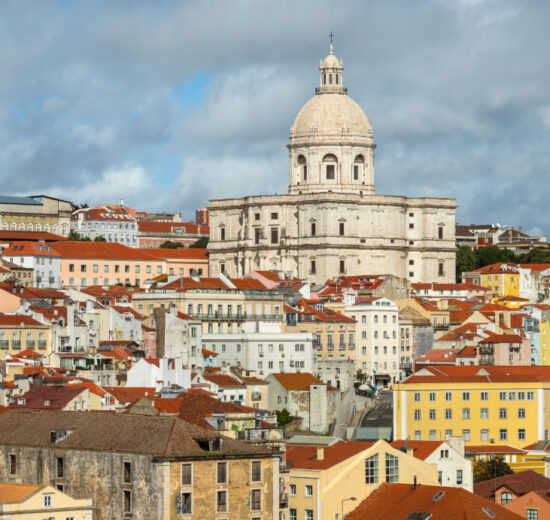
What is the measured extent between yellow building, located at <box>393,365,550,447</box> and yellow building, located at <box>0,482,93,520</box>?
36552mm

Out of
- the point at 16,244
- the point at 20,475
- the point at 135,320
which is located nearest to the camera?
the point at 20,475

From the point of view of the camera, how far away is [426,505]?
57500mm

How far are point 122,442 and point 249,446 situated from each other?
3703mm

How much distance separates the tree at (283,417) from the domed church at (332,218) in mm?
62524

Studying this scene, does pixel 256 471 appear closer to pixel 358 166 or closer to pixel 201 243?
pixel 358 166

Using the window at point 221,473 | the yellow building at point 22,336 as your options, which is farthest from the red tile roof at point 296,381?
the window at point 221,473

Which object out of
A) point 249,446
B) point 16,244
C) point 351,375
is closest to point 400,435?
point 351,375

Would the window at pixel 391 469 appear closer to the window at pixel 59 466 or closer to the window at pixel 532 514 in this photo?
the window at pixel 532 514

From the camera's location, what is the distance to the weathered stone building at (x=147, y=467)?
52281 millimetres

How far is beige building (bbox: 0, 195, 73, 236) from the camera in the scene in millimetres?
A: 179125

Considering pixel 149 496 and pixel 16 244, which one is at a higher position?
pixel 16 244

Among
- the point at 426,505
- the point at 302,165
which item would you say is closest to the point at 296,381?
the point at 426,505

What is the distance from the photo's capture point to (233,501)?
53.7 metres

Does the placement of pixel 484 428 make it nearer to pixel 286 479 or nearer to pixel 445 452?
pixel 445 452
